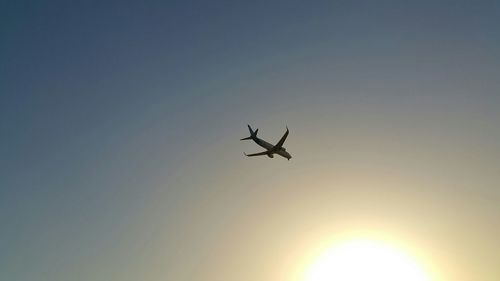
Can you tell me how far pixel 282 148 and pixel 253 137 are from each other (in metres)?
12.6

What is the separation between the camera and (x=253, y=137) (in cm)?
15662

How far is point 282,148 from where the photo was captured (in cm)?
16325
